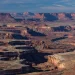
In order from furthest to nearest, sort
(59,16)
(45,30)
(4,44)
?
(59,16) < (45,30) < (4,44)

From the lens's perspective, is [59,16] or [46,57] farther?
[59,16]

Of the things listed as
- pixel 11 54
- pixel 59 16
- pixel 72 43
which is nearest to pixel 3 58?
pixel 11 54

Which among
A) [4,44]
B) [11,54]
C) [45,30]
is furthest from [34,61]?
[45,30]

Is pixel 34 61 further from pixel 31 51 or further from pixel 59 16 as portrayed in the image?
pixel 59 16

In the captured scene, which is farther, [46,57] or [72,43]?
[72,43]

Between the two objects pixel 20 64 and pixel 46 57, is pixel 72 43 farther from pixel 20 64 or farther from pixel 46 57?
pixel 20 64

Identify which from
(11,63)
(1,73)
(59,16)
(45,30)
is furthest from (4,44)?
(59,16)

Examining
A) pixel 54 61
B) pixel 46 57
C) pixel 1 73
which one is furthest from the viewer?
pixel 46 57

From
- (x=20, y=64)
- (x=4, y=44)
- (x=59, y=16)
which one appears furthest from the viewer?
(x=59, y=16)

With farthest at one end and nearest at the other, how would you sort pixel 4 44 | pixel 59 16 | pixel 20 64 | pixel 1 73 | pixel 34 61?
pixel 59 16 < pixel 4 44 < pixel 34 61 < pixel 20 64 < pixel 1 73
